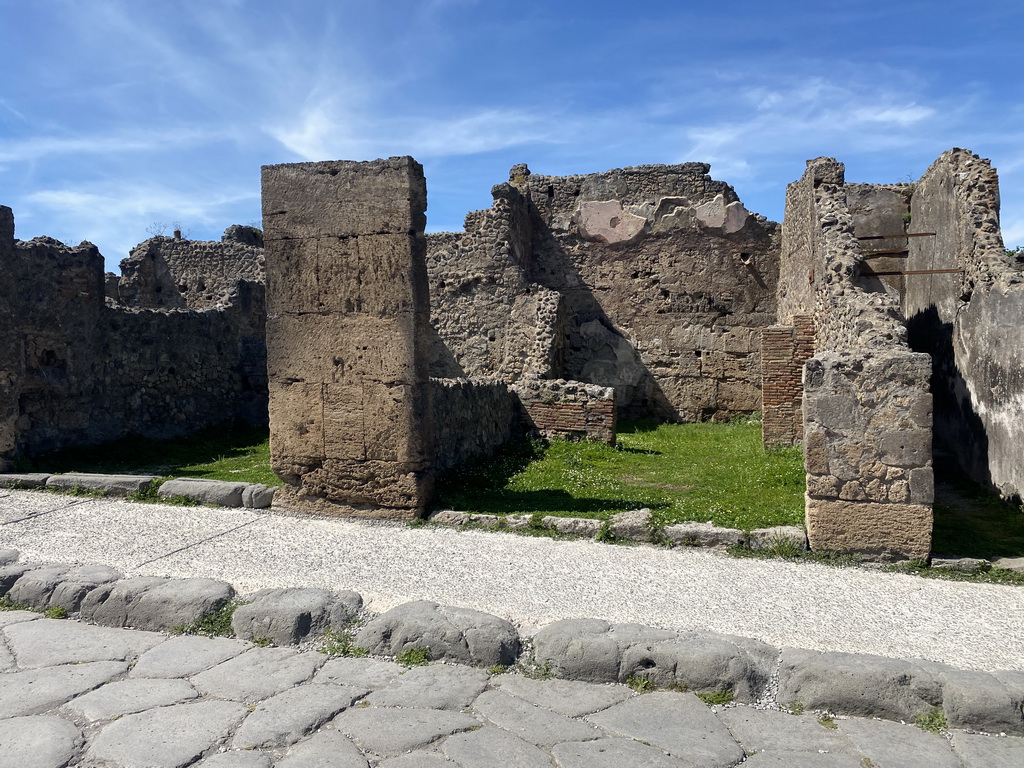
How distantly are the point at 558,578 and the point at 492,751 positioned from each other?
1957 mm

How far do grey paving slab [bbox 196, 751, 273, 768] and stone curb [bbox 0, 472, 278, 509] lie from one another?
424 cm

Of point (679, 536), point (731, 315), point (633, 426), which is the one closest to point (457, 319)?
point (633, 426)

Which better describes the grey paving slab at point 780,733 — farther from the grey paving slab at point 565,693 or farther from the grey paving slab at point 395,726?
the grey paving slab at point 395,726

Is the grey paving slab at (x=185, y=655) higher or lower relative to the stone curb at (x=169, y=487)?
lower

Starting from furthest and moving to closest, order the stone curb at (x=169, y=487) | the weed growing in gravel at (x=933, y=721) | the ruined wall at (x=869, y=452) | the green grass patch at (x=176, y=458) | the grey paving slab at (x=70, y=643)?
1. the green grass patch at (x=176, y=458)
2. the stone curb at (x=169, y=487)
3. the ruined wall at (x=869, y=452)
4. the grey paving slab at (x=70, y=643)
5. the weed growing in gravel at (x=933, y=721)

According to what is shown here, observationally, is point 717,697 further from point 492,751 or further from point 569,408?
point 569,408

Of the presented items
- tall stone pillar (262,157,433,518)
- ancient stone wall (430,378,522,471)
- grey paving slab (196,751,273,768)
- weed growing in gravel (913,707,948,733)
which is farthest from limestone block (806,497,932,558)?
grey paving slab (196,751,273,768)

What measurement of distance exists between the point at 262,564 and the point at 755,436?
27.2ft

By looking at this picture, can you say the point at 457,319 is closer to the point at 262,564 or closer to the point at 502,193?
the point at 502,193

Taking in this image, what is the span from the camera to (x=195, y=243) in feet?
62.5

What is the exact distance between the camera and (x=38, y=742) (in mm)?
3047

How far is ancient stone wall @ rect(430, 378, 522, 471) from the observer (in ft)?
26.7

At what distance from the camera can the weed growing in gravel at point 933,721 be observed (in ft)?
10.5

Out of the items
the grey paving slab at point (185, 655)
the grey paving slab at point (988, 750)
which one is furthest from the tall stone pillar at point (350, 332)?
the grey paving slab at point (988, 750)
